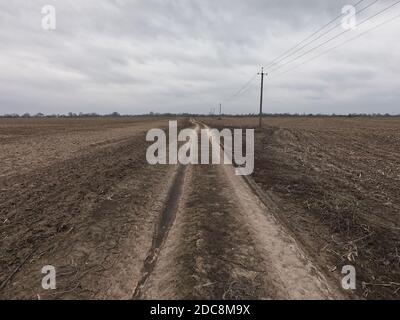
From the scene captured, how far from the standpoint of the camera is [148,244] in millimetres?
6742

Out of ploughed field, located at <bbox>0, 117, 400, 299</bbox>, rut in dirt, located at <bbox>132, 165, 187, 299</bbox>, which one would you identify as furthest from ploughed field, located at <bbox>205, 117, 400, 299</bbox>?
rut in dirt, located at <bbox>132, 165, 187, 299</bbox>

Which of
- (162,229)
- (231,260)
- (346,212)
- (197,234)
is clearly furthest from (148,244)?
(346,212)

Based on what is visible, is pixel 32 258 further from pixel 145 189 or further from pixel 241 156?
pixel 241 156

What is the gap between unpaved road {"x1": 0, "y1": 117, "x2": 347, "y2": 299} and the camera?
16.7ft

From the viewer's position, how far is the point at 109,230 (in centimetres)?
743

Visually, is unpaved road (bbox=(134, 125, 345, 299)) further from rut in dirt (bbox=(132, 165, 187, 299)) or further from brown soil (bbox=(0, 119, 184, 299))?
brown soil (bbox=(0, 119, 184, 299))

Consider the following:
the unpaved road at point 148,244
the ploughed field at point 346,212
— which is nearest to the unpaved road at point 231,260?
the unpaved road at point 148,244

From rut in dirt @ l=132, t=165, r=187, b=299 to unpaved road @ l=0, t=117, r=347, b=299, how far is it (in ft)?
0.09

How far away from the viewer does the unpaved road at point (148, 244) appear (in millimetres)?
5086

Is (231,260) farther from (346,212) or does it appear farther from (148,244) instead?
(346,212)

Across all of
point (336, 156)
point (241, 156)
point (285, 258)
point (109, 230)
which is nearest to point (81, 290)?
point (109, 230)

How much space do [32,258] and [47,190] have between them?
4911 millimetres

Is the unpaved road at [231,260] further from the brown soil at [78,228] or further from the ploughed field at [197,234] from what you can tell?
the brown soil at [78,228]

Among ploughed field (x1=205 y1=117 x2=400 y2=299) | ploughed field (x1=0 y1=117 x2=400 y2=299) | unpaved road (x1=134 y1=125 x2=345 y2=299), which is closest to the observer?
unpaved road (x1=134 y1=125 x2=345 y2=299)
